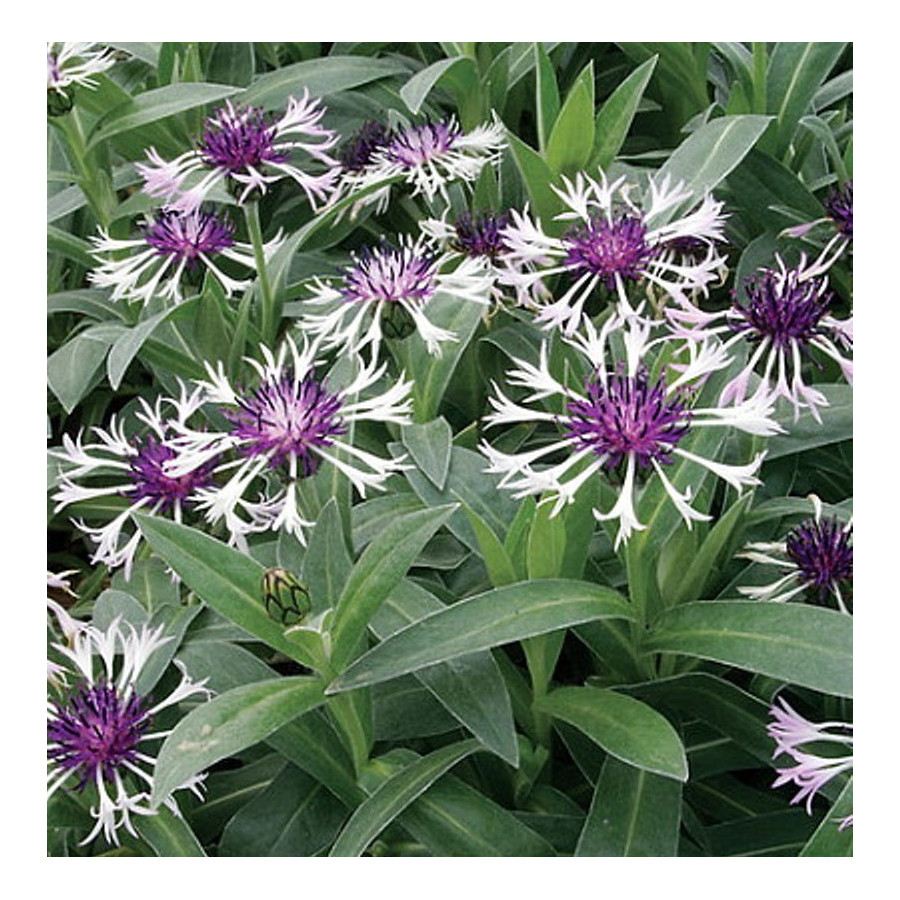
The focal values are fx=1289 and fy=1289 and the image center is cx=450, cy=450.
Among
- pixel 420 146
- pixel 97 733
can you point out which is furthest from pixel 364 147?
pixel 97 733

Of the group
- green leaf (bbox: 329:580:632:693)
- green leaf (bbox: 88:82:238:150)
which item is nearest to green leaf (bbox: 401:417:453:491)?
green leaf (bbox: 329:580:632:693)

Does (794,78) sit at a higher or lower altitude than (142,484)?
higher

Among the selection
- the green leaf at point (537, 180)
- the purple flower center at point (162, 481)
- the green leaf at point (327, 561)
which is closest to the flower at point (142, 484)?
the purple flower center at point (162, 481)

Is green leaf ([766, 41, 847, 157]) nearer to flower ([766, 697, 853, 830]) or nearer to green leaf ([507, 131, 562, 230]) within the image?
green leaf ([507, 131, 562, 230])

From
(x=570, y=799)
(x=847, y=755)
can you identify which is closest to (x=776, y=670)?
(x=847, y=755)

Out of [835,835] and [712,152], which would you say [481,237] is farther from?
[835,835]

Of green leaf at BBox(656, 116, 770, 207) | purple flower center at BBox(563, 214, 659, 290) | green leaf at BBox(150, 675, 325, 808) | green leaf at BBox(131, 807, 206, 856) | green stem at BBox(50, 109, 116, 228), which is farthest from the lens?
green stem at BBox(50, 109, 116, 228)

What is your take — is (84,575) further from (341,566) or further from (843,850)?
(843,850)
